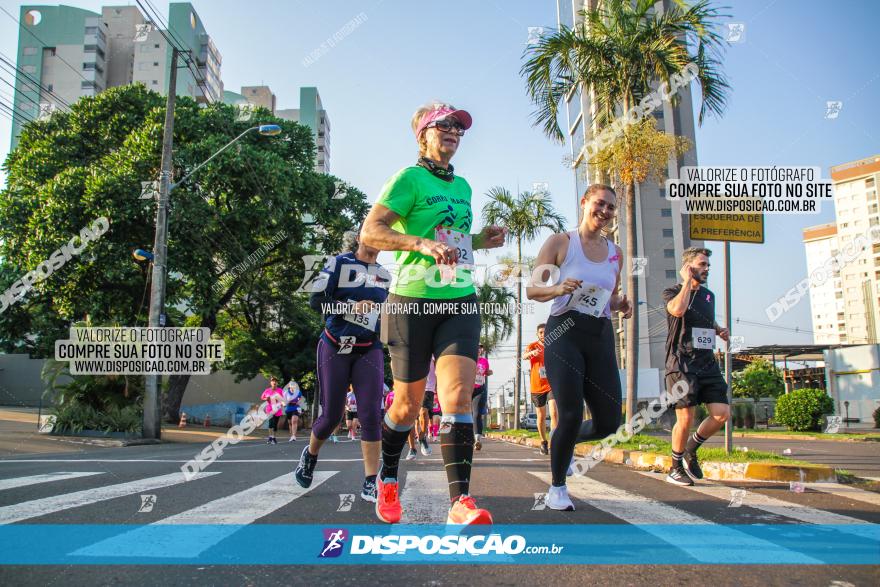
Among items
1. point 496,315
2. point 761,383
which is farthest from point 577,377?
point 761,383

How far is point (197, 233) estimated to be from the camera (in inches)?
897

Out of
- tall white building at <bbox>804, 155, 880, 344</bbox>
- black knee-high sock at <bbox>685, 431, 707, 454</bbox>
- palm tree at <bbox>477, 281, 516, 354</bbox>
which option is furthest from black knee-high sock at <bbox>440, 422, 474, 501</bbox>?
tall white building at <bbox>804, 155, 880, 344</bbox>

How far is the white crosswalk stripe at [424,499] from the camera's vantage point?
151 inches

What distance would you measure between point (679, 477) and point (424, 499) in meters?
2.61

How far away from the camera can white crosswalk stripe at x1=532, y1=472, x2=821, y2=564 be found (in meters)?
2.87

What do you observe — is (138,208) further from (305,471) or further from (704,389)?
(704,389)

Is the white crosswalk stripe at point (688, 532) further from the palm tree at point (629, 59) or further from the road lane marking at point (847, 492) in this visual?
the palm tree at point (629, 59)

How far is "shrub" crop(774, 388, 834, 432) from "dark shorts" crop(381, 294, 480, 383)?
81.1ft

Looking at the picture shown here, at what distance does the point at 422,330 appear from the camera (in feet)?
11.4

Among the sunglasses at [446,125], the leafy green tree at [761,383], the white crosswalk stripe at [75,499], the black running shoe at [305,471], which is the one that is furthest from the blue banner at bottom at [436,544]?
the leafy green tree at [761,383]

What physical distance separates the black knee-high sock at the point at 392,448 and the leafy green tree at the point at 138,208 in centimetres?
2005

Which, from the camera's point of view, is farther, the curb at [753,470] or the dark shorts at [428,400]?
the dark shorts at [428,400]

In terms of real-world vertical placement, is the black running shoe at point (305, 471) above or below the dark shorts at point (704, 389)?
below

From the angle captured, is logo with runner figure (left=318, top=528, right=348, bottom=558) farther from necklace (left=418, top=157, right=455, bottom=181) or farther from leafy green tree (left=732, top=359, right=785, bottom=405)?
leafy green tree (left=732, top=359, right=785, bottom=405)
